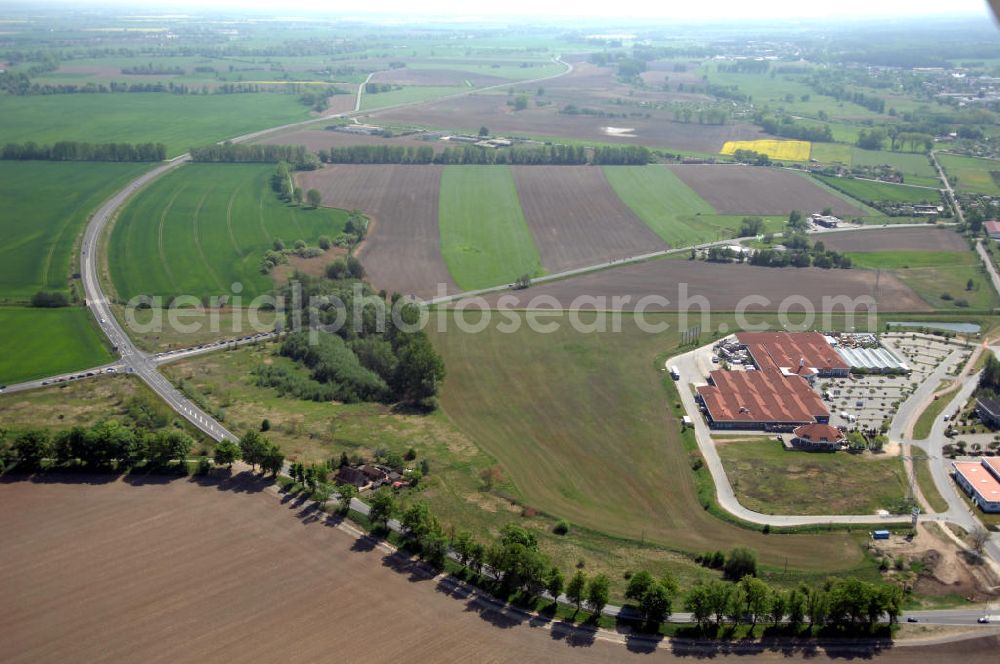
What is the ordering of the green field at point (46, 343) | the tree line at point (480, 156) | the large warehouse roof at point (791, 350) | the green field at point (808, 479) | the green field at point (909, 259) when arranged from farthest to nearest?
the tree line at point (480, 156) → the green field at point (909, 259) → the large warehouse roof at point (791, 350) → the green field at point (46, 343) → the green field at point (808, 479)

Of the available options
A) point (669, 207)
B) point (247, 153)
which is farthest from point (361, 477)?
point (247, 153)

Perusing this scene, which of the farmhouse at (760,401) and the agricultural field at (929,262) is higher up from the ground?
the agricultural field at (929,262)

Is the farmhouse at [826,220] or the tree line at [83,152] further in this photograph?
the tree line at [83,152]

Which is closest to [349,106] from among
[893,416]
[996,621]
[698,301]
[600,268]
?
[600,268]

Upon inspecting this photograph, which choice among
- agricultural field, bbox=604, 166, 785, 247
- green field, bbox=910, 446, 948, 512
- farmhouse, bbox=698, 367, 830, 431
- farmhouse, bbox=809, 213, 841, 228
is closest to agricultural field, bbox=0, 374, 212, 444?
farmhouse, bbox=698, 367, 830, 431

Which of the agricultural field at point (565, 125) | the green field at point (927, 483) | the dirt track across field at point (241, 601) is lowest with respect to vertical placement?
the dirt track across field at point (241, 601)

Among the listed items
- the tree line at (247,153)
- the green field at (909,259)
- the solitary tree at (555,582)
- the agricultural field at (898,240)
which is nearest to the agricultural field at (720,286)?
the green field at (909,259)

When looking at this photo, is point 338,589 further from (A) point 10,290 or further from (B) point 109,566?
(A) point 10,290

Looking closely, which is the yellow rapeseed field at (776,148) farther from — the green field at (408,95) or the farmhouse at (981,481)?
the farmhouse at (981,481)

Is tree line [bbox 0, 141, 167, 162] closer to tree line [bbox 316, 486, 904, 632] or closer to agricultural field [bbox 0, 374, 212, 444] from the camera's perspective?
agricultural field [bbox 0, 374, 212, 444]
